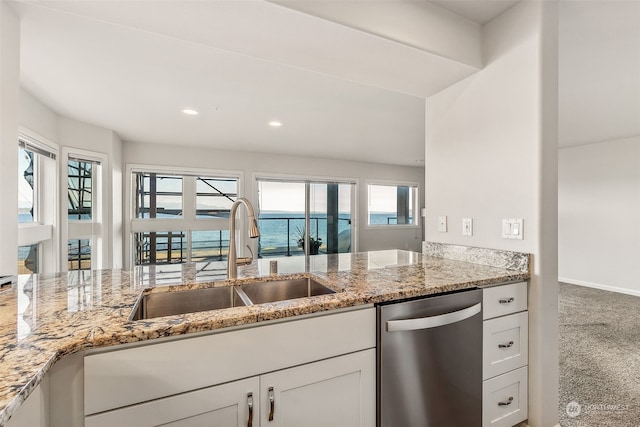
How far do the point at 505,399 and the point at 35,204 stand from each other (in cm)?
419

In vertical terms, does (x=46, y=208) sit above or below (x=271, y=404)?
above

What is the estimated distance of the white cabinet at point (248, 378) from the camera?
2.70 feet

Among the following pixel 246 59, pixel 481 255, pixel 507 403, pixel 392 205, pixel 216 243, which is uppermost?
pixel 246 59

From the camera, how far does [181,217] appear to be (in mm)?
4816

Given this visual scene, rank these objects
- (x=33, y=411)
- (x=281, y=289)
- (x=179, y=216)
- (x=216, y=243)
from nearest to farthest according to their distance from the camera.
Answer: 1. (x=33, y=411)
2. (x=281, y=289)
3. (x=179, y=216)
4. (x=216, y=243)

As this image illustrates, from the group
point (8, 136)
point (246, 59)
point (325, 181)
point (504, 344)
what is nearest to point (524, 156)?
point (504, 344)

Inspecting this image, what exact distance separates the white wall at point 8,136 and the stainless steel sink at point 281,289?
107 centimetres

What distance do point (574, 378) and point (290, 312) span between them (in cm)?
238

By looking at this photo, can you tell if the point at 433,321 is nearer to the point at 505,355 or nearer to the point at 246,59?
the point at 505,355

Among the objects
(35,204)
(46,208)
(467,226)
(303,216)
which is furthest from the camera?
(303,216)

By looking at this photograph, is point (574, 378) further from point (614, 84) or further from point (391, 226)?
point (391, 226)

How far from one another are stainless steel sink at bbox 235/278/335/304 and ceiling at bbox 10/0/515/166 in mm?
1250

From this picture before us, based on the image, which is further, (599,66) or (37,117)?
(37,117)

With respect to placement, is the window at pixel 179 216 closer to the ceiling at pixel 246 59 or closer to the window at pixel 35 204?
the ceiling at pixel 246 59
